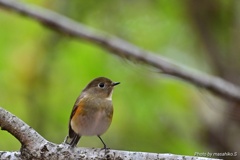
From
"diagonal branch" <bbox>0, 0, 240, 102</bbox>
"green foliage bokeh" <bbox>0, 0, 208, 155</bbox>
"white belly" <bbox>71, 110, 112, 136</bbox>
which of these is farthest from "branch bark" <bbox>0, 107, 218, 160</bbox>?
"green foliage bokeh" <bbox>0, 0, 208, 155</bbox>

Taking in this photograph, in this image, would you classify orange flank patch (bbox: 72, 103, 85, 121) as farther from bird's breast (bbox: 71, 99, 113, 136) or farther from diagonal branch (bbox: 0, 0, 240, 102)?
diagonal branch (bbox: 0, 0, 240, 102)

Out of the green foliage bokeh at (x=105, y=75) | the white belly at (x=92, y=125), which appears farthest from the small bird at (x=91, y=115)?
the green foliage bokeh at (x=105, y=75)

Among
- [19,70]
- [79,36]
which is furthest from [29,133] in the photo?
[19,70]

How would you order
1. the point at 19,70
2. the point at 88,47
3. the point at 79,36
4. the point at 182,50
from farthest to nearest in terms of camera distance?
1. the point at 182,50
2. the point at 88,47
3. the point at 19,70
4. the point at 79,36

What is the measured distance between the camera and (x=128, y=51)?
6.50 meters

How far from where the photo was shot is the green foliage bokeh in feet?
25.6

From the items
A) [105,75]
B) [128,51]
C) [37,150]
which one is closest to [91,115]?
[37,150]

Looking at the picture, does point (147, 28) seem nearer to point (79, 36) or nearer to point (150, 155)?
point (79, 36)

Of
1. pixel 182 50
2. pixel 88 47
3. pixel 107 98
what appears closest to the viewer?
pixel 107 98

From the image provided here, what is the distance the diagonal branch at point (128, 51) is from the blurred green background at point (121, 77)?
96cm

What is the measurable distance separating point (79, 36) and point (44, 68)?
1.42 metres

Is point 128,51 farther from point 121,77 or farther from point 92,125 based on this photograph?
point 92,125

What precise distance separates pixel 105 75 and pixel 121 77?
0.46 meters

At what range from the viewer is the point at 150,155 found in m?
3.49
